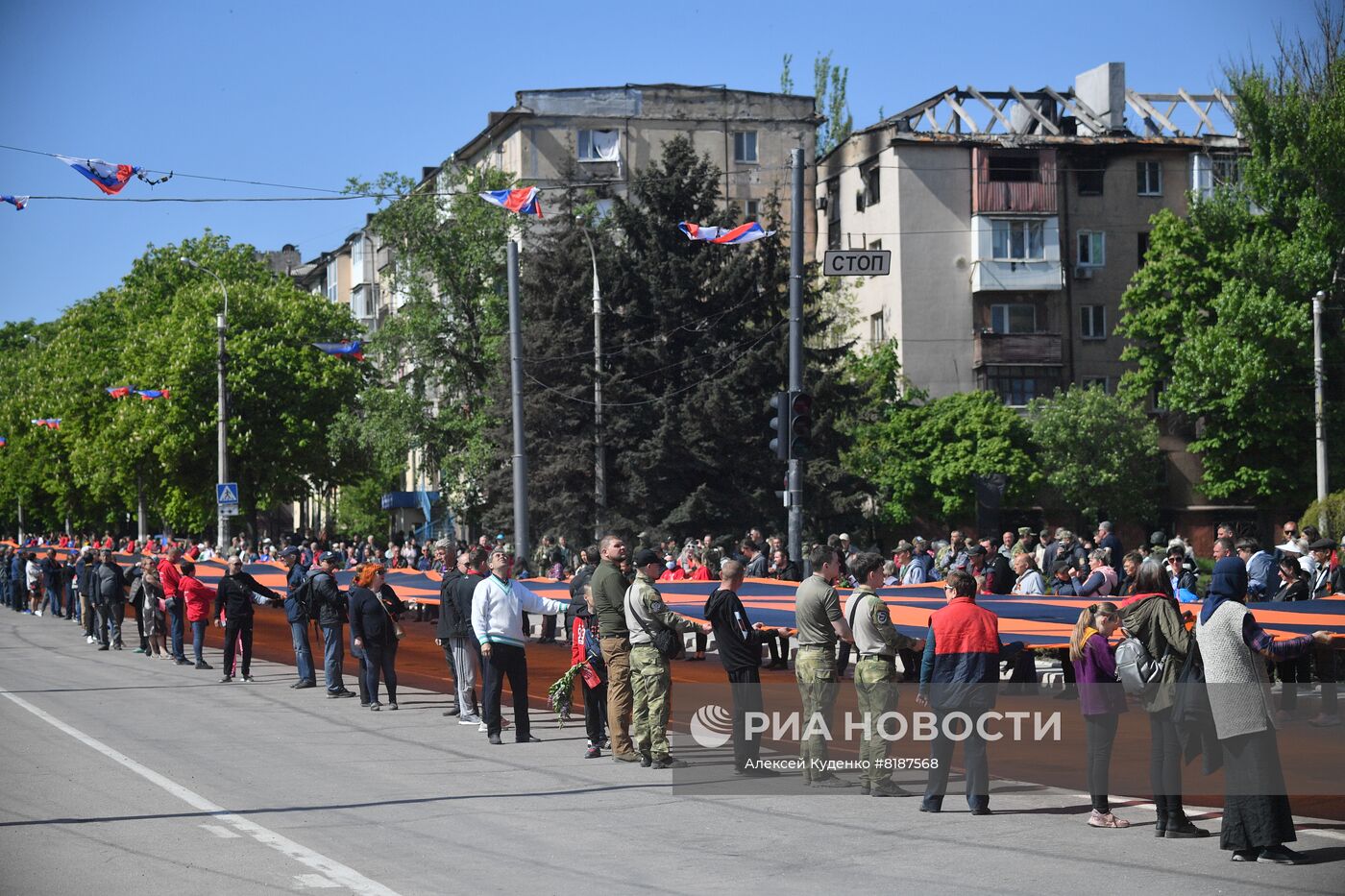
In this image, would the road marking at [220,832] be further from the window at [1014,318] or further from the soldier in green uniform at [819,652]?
the window at [1014,318]

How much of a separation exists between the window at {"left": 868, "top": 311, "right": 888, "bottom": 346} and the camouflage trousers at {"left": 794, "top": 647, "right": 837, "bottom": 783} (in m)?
51.4

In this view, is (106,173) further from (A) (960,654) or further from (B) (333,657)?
(A) (960,654)

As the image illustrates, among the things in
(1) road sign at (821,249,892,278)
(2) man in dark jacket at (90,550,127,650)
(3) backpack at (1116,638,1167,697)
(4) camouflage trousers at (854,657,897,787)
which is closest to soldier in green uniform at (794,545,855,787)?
(4) camouflage trousers at (854,657,897,787)

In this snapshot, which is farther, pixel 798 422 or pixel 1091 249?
pixel 1091 249

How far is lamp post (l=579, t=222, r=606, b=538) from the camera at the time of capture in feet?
149

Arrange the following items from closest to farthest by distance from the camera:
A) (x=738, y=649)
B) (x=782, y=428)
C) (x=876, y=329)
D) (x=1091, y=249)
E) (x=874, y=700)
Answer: (x=874, y=700)
(x=738, y=649)
(x=782, y=428)
(x=1091, y=249)
(x=876, y=329)

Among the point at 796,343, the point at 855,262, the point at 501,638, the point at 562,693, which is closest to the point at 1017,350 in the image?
the point at 796,343

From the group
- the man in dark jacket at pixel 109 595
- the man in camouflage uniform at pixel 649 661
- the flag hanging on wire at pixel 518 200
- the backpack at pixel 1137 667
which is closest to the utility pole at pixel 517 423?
the flag hanging on wire at pixel 518 200

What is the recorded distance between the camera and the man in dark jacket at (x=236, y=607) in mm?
22562

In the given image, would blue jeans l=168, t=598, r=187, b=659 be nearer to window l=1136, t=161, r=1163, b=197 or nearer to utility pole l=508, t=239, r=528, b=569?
utility pole l=508, t=239, r=528, b=569

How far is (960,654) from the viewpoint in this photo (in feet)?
35.5

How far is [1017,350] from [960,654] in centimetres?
5223

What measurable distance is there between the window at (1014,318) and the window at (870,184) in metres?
6.30

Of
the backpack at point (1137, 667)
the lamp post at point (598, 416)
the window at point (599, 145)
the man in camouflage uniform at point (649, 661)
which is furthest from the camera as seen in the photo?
the window at point (599, 145)
